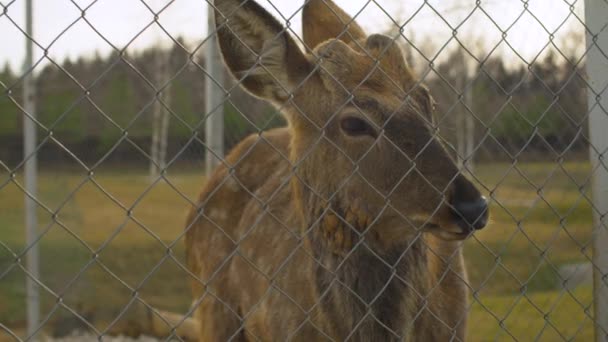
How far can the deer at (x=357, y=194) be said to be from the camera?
10.3 ft

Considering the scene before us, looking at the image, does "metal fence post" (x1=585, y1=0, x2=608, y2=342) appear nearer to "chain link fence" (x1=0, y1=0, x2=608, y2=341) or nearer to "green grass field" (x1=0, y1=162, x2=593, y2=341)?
"chain link fence" (x1=0, y1=0, x2=608, y2=341)

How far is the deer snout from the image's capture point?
308 centimetres

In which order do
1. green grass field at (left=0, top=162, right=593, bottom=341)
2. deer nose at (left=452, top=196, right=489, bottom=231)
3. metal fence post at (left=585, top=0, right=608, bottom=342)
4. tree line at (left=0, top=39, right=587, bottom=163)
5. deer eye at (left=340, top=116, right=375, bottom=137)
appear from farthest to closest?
1. green grass field at (left=0, top=162, right=593, bottom=341)
2. metal fence post at (left=585, top=0, right=608, bottom=342)
3. deer eye at (left=340, top=116, right=375, bottom=137)
4. deer nose at (left=452, top=196, right=489, bottom=231)
5. tree line at (left=0, top=39, right=587, bottom=163)

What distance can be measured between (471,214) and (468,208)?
3 centimetres

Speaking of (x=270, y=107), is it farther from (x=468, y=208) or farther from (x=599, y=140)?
(x=468, y=208)

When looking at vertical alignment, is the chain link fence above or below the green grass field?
above

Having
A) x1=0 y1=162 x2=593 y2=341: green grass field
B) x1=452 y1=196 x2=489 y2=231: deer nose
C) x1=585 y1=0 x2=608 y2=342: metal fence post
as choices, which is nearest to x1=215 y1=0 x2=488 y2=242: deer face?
x1=452 y1=196 x2=489 y2=231: deer nose

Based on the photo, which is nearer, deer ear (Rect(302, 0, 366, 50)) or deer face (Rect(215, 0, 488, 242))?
deer face (Rect(215, 0, 488, 242))

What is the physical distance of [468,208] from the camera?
3.10m

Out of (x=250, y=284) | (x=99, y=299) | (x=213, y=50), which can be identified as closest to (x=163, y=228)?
(x=99, y=299)

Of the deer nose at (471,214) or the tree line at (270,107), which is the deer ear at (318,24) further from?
the deer nose at (471,214)

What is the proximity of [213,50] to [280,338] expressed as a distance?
285cm

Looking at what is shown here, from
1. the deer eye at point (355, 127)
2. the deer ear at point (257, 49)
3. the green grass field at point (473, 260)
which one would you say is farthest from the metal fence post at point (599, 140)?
the green grass field at point (473, 260)

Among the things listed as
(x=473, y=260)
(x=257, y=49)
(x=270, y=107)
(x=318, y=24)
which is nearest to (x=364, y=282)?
(x=257, y=49)
